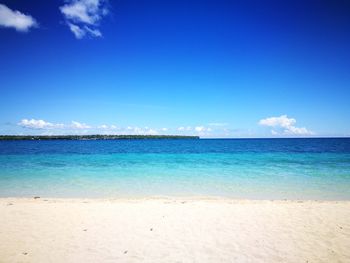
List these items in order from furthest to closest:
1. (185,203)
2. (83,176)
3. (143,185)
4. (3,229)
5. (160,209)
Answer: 1. (83,176)
2. (143,185)
3. (185,203)
4. (160,209)
5. (3,229)

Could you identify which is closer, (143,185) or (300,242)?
(300,242)

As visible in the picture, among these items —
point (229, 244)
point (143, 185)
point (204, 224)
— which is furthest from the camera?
point (143, 185)

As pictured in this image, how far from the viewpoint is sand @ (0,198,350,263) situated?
489 centimetres

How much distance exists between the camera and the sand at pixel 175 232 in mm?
4895

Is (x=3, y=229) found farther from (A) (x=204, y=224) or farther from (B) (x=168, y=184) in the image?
(B) (x=168, y=184)

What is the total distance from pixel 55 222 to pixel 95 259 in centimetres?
271

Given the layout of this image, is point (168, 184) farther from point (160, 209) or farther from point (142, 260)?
point (142, 260)

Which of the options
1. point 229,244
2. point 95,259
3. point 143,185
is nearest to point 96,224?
point 95,259

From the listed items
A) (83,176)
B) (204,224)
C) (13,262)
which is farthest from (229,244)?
(83,176)

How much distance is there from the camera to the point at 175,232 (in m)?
6.04

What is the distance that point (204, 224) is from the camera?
6570 mm

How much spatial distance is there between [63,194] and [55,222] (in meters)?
4.75

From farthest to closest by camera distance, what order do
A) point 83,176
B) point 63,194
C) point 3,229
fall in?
point 83,176, point 63,194, point 3,229

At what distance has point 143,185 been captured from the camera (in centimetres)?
1287
